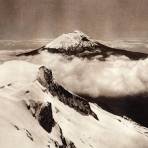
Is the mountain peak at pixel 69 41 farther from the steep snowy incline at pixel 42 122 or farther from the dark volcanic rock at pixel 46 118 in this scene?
the dark volcanic rock at pixel 46 118

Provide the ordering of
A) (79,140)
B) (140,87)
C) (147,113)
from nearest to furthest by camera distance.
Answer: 1. (79,140)
2. (147,113)
3. (140,87)

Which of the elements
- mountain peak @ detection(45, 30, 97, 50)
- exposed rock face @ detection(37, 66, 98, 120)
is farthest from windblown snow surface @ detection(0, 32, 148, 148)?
mountain peak @ detection(45, 30, 97, 50)

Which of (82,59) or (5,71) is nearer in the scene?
(5,71)

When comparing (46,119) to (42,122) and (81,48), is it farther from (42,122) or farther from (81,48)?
(81,48)

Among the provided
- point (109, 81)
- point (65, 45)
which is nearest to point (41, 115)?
point (65, 45)

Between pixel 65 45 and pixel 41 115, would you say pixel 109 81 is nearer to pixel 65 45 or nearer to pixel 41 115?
pixel 65 45

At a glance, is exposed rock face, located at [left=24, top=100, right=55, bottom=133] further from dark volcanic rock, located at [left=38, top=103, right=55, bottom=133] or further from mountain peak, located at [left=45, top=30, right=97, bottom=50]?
mountain peak, located at [left=45, top=30, right=97, bottom=50]

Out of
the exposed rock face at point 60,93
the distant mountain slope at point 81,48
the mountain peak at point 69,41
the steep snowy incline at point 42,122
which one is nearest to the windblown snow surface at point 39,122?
the steep snowy incline at point 42,122
